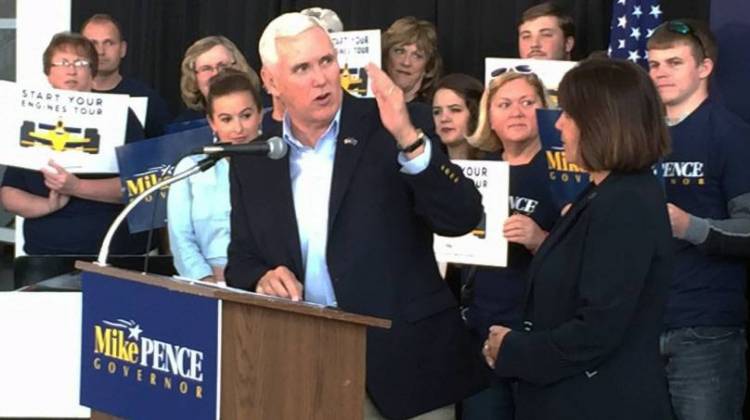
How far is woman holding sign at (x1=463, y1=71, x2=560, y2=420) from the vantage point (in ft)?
15.1

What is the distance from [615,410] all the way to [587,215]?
1.47 feet

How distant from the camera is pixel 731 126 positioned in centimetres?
450

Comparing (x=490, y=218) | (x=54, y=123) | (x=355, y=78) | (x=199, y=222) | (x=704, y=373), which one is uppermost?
(x=355, y=78)

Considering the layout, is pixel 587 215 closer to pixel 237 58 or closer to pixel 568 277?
pixel 568 277

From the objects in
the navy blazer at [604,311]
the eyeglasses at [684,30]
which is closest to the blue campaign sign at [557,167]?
the eyeglasses at [684,30]

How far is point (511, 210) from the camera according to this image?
4730 mm

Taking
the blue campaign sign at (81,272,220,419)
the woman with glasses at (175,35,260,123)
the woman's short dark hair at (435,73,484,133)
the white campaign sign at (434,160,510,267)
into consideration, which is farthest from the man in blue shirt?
the blue campaign sign at (81,272,220,419)

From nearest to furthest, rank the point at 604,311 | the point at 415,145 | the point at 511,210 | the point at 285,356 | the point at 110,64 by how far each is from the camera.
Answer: the point at 285,356 → the point at 604,311 → the point at 415,145 → the point at 511,210 → the point at 110,64

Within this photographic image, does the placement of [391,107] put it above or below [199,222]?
above

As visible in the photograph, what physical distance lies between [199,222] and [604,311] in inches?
96.8

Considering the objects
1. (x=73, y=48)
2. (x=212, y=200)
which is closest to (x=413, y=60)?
(x=212, y=200)

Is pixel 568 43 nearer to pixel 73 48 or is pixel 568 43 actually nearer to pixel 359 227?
pixel 73 48

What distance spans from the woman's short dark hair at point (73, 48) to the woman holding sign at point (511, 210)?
6.06 feet

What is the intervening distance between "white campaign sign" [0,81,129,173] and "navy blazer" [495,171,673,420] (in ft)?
9.34
